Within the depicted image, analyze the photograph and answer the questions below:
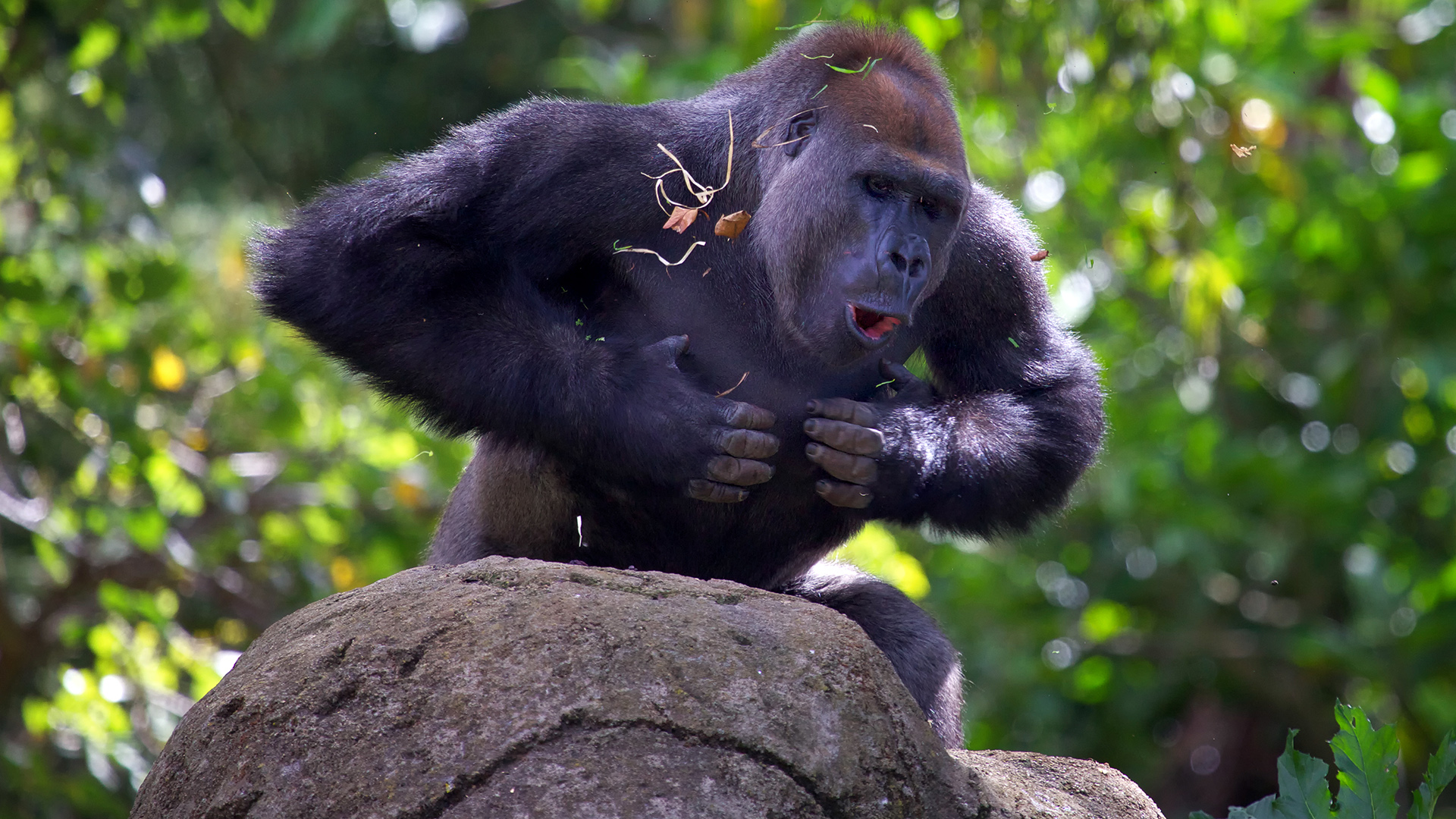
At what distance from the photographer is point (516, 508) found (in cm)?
358

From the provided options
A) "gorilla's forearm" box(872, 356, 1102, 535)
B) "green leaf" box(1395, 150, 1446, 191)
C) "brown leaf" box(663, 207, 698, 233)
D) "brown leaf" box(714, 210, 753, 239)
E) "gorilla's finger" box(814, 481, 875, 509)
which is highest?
"brown leaf" box(663, 207, 698, 233)


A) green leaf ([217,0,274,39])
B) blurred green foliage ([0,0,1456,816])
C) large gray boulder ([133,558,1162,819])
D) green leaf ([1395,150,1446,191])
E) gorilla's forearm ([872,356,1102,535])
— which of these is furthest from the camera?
green leaf ([1395,150,1446,191])

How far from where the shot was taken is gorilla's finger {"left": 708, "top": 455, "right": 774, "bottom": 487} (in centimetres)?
313

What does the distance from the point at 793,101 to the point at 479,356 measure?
1101 mm

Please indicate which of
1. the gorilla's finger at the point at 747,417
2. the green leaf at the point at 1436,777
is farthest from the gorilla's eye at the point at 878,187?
the green leaf at the point at 1436,777

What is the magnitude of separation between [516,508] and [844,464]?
90 cm

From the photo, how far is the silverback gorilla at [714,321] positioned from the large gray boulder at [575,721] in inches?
30.7

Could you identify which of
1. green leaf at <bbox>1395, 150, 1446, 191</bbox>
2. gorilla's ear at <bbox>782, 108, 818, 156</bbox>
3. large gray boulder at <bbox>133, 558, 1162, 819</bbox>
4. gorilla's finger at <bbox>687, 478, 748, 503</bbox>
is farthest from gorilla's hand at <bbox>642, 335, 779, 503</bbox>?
green leaf at <bbox>1395, 150, 1446, 191</bbox>

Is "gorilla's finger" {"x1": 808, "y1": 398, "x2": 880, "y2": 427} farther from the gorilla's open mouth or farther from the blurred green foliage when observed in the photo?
the blurred green foliage

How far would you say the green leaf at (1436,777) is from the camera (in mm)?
2492

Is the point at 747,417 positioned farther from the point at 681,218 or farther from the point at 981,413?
the point at 981,413

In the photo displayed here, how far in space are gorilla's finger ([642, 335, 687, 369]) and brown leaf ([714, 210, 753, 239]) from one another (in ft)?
1.07

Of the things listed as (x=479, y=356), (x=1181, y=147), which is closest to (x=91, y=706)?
(x=479, y=356)

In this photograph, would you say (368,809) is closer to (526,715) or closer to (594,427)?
(526,715)
